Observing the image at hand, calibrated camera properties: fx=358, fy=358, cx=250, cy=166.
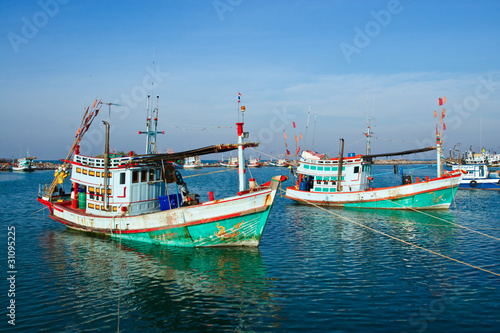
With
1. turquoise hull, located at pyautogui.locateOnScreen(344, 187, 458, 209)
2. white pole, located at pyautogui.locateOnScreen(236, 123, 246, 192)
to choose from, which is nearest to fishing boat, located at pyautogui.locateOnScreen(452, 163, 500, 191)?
turquoise hull, located at pyautogui.locateOnScreen(344, 187, 458, 209)

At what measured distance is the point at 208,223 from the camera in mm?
17734

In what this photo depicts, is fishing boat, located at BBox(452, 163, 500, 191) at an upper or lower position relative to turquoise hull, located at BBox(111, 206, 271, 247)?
upper

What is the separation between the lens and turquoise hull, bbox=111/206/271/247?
17.6m

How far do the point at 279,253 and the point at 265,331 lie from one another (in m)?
8.08

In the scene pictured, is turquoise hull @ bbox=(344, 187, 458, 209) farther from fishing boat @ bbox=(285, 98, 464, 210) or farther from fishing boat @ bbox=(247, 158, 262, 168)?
fishing boat @ bbox=(247, 158, 262, 168)

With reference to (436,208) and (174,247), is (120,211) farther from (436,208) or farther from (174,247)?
(436,208)

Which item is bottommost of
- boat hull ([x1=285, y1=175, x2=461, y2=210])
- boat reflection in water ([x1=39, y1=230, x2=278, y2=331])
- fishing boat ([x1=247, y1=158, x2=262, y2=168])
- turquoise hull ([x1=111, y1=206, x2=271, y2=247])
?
boat reflection in water ([x1=39, y1=230, x2=278, y2=331])

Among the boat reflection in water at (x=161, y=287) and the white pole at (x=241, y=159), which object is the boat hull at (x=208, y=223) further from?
the white pole at (x=241, y=159)

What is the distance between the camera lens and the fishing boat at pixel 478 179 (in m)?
53.8

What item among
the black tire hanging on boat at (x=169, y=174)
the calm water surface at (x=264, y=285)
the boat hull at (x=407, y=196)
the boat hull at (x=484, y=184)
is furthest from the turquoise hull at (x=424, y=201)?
the boat hull at (x=484, y=184)

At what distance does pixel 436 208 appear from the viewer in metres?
32.0

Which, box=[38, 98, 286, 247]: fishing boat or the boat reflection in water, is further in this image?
box=[38, 98, 286, 247]: fishing boat

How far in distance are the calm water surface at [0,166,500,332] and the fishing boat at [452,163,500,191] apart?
3779 cm

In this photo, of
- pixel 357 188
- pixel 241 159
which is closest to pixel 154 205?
pixel 241 159
